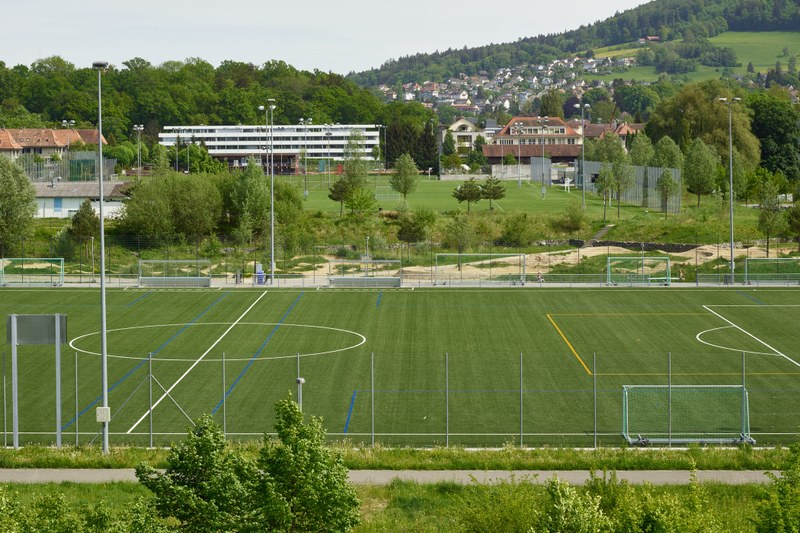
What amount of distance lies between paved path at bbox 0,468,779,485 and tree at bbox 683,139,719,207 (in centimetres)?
7127

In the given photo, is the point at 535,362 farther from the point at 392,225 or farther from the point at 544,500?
the point at 392,225

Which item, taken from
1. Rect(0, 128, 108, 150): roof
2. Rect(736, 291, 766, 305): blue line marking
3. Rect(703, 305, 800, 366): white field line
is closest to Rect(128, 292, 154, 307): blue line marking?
Rect(703, 305, 800, 366): white field line

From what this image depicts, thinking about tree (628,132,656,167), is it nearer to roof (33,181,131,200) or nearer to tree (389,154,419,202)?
tree (389,154,419,202)

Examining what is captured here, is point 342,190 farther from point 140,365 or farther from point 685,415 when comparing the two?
point 685,415

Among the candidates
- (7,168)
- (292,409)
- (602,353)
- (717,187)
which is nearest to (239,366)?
(602,353)

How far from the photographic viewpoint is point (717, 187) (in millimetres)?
103625

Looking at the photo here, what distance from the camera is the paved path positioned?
27484 millimetres

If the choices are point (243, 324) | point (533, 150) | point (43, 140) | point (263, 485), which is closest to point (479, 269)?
point (243, 324)

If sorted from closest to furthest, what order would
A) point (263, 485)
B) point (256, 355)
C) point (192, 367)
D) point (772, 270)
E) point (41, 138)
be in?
point (263, 485) → point (192, 367) → point (256, 355) → point (772, 270) → point (41, 138)

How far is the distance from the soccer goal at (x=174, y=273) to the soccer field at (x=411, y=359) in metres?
1.94

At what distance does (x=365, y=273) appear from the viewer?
65812 mm

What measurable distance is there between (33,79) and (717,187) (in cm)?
13588

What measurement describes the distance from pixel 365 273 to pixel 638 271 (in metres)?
15.9

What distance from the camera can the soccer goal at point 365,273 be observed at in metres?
62.1
